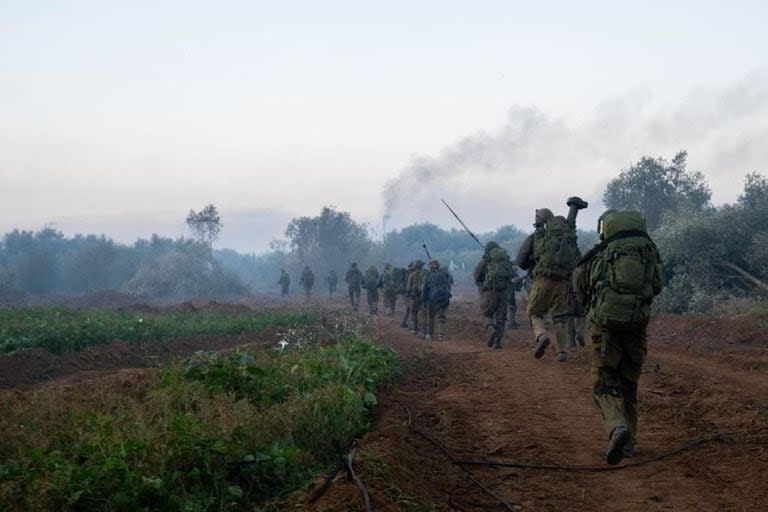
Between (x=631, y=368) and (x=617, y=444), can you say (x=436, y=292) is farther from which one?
(x=617, y=444)

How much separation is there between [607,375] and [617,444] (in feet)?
2.63

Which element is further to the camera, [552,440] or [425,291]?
[425,291]

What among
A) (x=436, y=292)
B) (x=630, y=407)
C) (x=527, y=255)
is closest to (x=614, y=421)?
(x=630, y=407)

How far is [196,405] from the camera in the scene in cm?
696

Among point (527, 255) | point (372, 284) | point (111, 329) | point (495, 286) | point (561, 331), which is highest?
point (527, 255)

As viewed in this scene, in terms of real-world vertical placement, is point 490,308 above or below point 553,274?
below

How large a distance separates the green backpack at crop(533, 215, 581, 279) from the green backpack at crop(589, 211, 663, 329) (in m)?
4.01

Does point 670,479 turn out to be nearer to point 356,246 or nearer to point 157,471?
point 157,471

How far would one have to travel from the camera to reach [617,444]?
566 cm

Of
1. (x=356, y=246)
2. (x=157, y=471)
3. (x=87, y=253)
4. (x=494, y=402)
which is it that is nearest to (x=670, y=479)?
(x=494, y=402)

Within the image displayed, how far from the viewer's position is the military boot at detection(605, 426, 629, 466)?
566 centimetres

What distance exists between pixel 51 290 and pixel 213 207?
20150 mm

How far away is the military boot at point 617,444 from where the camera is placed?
223 inches

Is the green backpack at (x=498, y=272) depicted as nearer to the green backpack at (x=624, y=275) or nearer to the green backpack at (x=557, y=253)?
the green backpack at (x=557, y=253)
